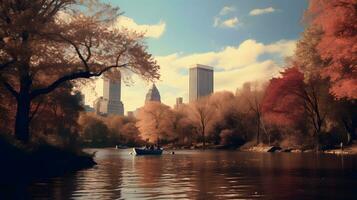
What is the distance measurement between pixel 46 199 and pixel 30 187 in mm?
4385

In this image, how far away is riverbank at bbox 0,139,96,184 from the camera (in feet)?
80.5

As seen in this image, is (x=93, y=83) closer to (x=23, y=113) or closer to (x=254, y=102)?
(x=23, y=113)

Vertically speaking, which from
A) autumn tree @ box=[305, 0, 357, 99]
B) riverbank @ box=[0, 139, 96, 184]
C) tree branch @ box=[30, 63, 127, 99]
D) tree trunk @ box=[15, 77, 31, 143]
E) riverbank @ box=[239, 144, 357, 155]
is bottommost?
riverbank @ box=[0, 139, 96, 184]

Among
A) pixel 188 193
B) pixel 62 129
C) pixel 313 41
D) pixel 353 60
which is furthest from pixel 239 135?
pixel 188 193

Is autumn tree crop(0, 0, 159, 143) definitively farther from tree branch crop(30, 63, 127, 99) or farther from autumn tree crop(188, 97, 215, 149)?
autumn tree crop(188, 97, 215, 149)

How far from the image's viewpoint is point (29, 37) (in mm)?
30359

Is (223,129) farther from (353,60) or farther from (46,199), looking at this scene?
(46,199)

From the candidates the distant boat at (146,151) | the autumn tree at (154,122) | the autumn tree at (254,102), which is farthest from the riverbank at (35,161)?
the autumn tree at (154,122)

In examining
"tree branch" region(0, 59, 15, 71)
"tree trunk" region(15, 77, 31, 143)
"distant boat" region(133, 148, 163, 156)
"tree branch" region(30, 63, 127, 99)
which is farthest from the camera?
"distant boat" region(133, 148, 163, 156)

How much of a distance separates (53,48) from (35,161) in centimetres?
852

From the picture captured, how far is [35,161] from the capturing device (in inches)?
1121

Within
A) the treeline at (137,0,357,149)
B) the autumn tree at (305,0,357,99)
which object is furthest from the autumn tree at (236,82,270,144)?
the autumn tree at (305,0,357,99)

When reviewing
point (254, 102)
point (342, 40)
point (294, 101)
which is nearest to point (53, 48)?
point (342, 40)

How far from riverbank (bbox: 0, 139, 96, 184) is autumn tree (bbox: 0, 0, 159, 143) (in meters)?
2.33
